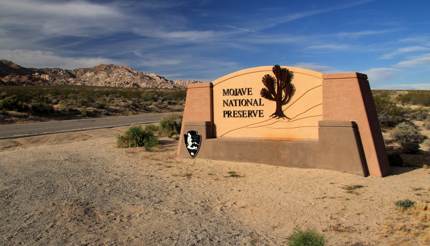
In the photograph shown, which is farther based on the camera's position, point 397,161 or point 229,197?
point 397,161

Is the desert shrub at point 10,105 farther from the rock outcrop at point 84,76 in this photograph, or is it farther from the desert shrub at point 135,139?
the rock outcrop at point 84,76

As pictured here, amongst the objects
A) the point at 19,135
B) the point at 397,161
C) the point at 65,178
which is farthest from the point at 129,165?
the point at 19,135

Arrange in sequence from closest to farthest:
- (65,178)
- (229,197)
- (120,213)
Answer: (120,213)
(229,197)
(65,178)

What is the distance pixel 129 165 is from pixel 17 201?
187 inches

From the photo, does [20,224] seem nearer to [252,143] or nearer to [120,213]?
[120,213]

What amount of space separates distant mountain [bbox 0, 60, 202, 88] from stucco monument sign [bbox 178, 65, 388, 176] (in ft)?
449

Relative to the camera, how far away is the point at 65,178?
1114 centimetres

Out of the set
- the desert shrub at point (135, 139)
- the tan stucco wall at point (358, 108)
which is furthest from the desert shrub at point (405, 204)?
the desert shrub at point (135, 139)

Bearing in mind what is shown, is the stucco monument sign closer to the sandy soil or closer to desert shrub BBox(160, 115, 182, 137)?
the sandy soil

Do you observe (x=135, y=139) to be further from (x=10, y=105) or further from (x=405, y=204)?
(x=10, y=105)

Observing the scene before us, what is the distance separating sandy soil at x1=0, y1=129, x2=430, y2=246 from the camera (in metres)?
6.92

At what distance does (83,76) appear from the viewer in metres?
185

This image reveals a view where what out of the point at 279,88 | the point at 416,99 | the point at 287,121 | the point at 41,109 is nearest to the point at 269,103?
the point at 279,88

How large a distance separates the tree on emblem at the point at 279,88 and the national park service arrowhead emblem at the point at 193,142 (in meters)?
2.87
